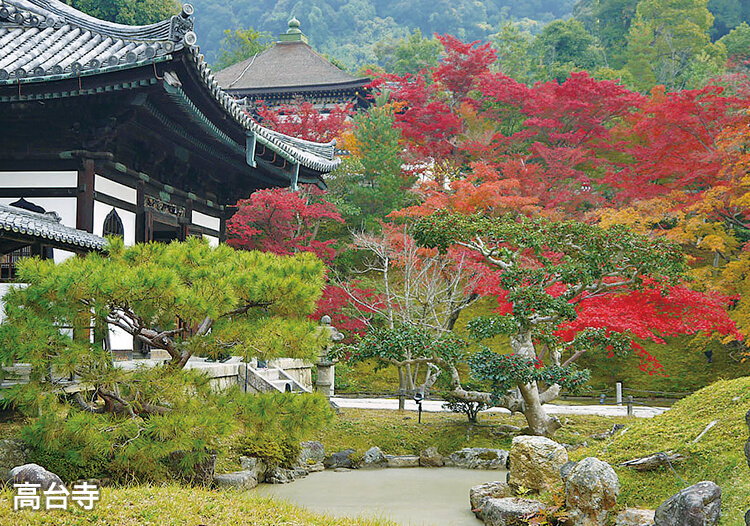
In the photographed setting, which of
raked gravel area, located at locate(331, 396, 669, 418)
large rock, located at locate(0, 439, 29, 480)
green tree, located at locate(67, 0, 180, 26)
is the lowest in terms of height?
raked gravel area, located at locate(331, 396, 669, 418)

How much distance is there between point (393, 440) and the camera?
13.1 meters

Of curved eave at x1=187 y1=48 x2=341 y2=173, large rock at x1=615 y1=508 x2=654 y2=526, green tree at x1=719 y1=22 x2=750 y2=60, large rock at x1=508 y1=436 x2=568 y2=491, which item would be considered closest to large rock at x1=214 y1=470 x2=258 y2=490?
large rock at x1=508 y1=436 x2=568 y2=491

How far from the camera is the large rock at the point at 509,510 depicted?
7852 millimetres

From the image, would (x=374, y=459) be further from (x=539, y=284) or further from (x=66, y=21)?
(x=66, y=21)

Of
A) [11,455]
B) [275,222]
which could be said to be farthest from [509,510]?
[275,222]

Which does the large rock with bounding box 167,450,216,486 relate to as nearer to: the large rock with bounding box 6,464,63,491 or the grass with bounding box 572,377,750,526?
the large rock with bounding box 6,464,63,491

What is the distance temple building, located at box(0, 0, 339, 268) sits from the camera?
315 inches

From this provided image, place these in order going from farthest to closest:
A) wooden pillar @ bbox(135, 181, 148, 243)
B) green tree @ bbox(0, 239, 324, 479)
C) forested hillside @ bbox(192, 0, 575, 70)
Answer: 1. forested hillside @ bbox(192, 0, 575, 70)
2. wooden pillar @ bbox(135, 181, 148, 243)
3. green tree @ bbox(0, 239, 324, 479)

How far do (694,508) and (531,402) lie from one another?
6735 mm

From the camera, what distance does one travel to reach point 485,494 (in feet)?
29.5

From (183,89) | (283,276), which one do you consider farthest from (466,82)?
(283,276)

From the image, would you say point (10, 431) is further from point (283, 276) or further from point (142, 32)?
point (142, 32)

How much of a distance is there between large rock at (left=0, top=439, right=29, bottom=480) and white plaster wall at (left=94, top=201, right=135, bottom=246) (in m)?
3.19

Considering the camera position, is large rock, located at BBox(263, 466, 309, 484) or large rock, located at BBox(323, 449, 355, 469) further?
large rock, located at BBox(323, 449, 355, 469)
